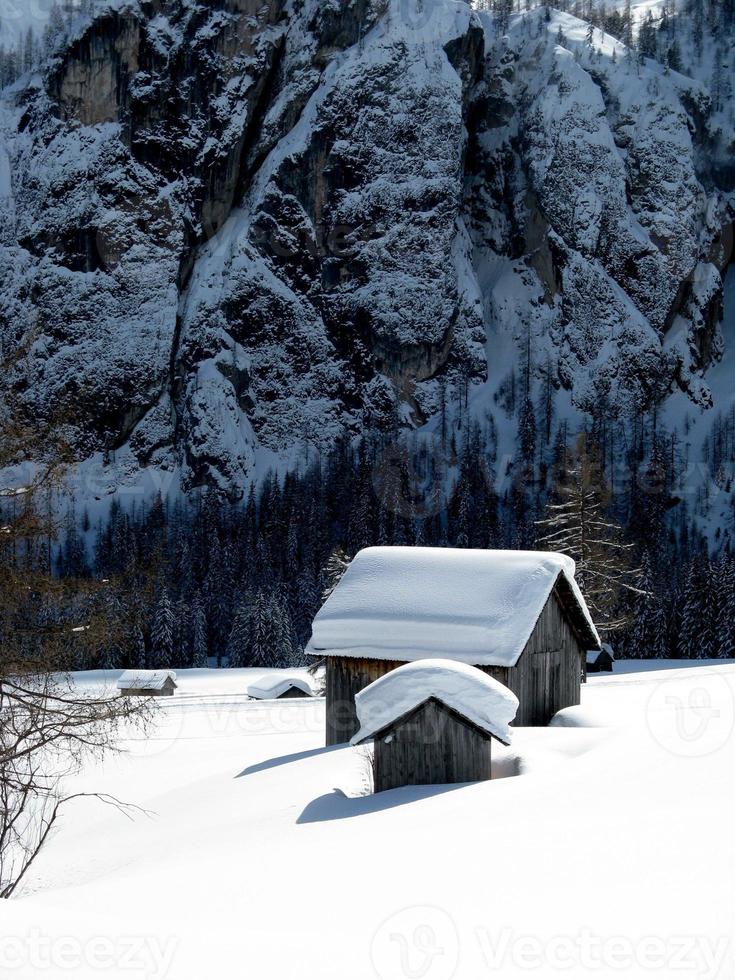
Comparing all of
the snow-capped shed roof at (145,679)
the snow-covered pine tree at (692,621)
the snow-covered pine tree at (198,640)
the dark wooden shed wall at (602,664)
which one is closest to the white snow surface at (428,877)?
the snow-capped shed roof at (145,679)

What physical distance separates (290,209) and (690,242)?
60764mm

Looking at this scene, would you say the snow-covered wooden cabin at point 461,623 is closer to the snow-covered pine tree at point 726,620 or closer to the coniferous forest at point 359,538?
the coniferous forest at point 359,538

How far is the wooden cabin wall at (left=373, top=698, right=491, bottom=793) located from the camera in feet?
40.6

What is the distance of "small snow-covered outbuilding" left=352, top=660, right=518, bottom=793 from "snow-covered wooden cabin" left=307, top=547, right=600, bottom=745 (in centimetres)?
494

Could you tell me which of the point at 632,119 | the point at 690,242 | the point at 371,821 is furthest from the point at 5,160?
the point at 371,821

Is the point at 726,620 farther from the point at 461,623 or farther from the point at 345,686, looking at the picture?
the point at 461,623

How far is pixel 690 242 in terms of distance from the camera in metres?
135

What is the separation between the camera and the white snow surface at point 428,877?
548cm

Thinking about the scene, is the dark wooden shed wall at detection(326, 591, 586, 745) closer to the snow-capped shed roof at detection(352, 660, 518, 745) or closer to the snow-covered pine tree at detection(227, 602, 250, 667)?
the snow-capped shed roof at detection(352, 660, 518, 745)

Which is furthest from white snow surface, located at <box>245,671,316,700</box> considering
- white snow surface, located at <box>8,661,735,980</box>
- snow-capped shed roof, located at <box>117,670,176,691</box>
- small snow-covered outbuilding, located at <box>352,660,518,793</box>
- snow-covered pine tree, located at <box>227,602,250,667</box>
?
small snow-covered outbuilding, located at <box>352,660,518,793</box>

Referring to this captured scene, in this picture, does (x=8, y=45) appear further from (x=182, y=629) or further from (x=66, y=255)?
(x=182, y=629)

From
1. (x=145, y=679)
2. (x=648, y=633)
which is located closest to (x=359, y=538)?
(x=648, y=633)

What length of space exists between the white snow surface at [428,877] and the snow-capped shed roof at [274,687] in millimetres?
25805

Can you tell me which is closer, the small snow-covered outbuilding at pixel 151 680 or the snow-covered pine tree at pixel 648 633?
the small snow-covered outbuilding at pixel 151 680
